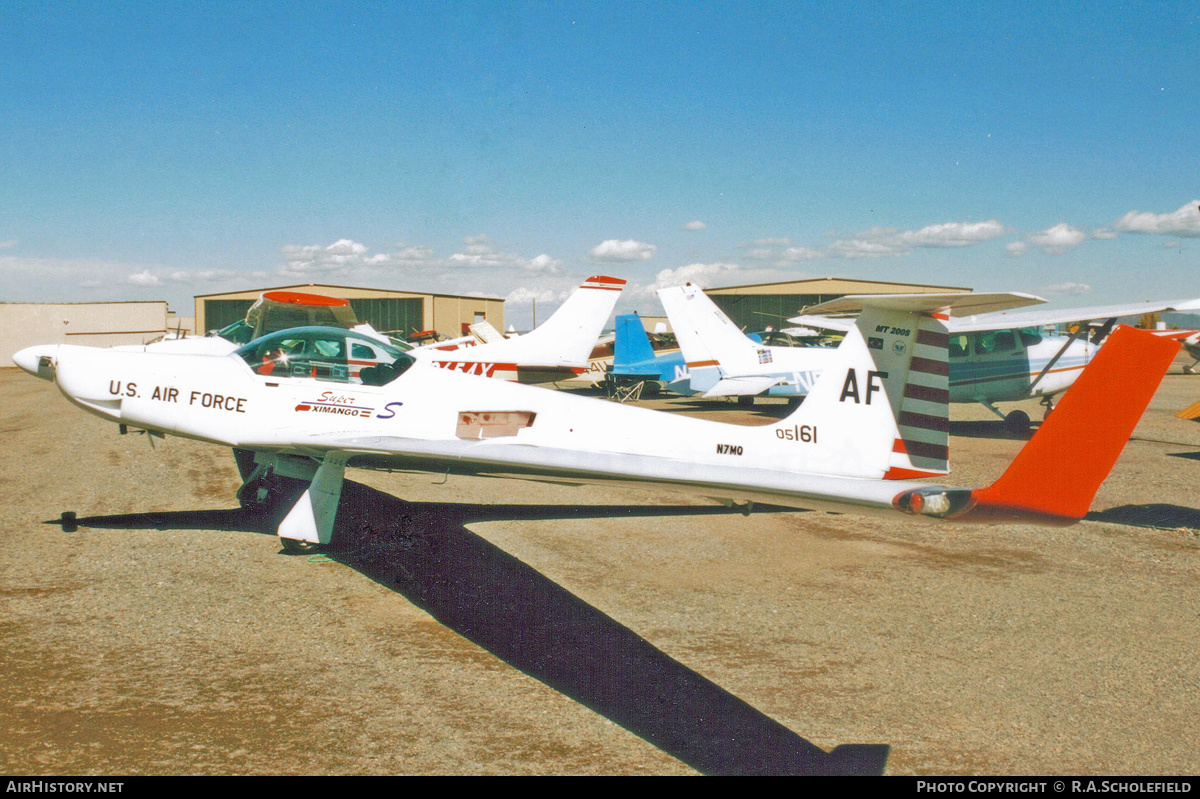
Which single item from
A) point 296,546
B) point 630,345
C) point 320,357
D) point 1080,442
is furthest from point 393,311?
Result: point 1080,442

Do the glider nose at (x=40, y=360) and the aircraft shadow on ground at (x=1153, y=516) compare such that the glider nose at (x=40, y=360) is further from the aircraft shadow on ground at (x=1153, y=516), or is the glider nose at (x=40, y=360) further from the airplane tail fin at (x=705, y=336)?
the airplane tail fin at (x=705, y=336)

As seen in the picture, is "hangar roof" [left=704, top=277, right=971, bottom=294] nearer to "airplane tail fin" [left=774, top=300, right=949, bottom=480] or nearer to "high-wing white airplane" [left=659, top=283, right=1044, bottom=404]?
"high-wing white airplane" [left=659, top=283, right=1044, bottom=404]

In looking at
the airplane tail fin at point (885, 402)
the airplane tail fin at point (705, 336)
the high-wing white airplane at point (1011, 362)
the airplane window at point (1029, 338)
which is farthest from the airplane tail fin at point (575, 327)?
the airplane tail fin at point (885, 402)

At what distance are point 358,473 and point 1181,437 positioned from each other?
55.8 ft

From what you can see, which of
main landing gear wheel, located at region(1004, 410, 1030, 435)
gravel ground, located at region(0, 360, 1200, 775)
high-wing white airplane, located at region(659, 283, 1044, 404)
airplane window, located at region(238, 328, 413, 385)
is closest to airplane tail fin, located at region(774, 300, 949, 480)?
gravel ground, located at region(0, 360, 1200, 775)

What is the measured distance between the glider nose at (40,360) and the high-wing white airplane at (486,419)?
0.08ft

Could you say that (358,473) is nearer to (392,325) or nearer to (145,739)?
(145,739)

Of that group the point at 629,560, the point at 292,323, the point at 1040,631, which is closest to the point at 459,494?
the point at 629,560

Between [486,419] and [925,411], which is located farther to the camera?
[486,419]

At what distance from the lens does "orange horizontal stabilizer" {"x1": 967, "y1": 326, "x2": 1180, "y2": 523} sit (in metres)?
3.12

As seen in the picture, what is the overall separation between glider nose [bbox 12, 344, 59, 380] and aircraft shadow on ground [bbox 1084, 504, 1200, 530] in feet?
37.8

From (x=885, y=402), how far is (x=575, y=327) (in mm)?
12520

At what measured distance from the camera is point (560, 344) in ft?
57.8

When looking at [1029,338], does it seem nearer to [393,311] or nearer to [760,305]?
[760,305]
